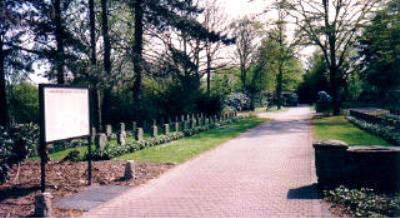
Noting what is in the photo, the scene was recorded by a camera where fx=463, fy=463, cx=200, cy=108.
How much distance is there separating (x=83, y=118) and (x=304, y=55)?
3501 centimetres

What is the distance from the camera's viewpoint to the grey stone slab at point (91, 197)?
846 centimetres

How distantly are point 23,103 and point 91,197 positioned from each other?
90.8 ft

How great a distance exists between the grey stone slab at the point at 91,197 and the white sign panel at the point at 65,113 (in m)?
1.24

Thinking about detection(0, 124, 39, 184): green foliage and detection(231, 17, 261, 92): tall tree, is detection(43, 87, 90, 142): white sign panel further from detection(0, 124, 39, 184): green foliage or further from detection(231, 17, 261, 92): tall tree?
detection(231, 17, 261, 92): tall tree

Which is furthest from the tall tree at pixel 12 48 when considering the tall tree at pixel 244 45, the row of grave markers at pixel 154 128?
the tall tree at pixel 244 45

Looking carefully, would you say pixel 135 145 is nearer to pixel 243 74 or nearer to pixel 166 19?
pixel 166 19

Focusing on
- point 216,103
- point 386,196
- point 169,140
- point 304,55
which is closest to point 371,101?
point 304,55

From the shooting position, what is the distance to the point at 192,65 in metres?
28.7

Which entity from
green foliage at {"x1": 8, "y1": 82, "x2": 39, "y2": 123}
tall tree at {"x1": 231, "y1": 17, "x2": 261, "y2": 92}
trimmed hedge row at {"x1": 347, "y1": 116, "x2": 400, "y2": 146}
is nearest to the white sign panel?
trimmed hedge row at {"x1": 347, "y1": 116, "x2": 400, "y2": 146}

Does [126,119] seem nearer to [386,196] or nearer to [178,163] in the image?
[178,163]

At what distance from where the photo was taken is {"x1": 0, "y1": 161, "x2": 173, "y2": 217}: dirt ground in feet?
27.8

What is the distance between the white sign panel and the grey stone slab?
1244mm

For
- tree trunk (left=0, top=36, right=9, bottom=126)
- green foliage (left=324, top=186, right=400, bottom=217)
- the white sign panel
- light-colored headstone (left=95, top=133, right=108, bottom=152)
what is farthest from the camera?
tree trunk (left=0, top=36, right=9, bottom=126)

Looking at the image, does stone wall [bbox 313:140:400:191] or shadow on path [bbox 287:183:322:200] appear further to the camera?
stone wall [bbox 313:140:400:191]
